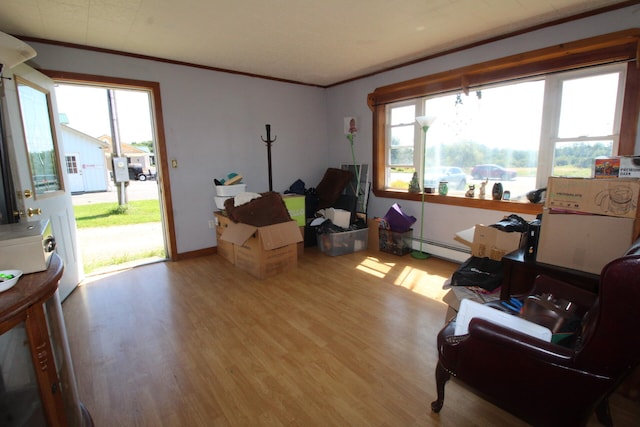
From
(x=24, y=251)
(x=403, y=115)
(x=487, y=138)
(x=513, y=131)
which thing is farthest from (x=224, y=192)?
(x=513, y=131)

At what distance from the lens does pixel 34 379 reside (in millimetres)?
1061

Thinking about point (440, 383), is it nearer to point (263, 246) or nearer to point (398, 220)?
point (263, 246)

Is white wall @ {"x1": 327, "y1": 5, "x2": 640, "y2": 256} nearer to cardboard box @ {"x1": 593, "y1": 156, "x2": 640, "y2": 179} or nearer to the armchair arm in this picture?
cardboard box @ {"x1": 593, "y1": 156, "x2": 640, "y2": 179}

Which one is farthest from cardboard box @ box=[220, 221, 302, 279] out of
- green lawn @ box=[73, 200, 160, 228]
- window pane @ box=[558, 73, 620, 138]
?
green lawn @ box=[73, 200, 160, 228]

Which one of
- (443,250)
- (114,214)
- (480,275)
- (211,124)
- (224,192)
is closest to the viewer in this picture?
(480,275)

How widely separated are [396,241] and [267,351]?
7.94 feet

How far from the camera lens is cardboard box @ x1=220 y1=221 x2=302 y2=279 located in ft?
10.8

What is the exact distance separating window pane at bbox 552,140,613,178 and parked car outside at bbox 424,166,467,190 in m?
0.92

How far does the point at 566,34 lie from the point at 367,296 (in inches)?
115

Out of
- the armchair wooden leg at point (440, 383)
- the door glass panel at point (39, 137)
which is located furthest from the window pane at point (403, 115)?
the door glass panel at point (39, 137)

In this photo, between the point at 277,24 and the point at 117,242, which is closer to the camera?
the point at 277,24

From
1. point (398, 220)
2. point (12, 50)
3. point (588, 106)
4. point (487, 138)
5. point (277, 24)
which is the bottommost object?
point (398, 220)

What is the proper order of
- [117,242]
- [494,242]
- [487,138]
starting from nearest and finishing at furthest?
1. [494,242]
2. [487,138]
3. [117,242]

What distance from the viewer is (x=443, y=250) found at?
149 inches
